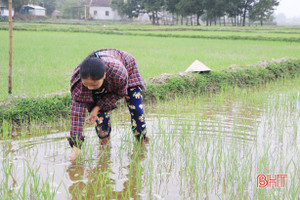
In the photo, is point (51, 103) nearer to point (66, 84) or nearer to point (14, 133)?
point (14, 133)

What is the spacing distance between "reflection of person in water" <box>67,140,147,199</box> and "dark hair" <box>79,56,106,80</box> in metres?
0.60

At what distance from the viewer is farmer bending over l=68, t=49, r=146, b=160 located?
2.02 m

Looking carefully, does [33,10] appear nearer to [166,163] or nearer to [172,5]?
[172,5]

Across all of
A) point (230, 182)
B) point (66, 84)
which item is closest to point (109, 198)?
point (230, 182)

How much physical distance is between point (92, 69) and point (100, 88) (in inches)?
15.8

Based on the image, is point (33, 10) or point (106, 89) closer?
point (106, 89)

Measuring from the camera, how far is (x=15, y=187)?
7.43 feet

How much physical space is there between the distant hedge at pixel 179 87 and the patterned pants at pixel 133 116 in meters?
1.09

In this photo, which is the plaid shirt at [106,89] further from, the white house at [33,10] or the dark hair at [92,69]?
the white house at [33,10]

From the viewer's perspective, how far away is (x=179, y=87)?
5.23m

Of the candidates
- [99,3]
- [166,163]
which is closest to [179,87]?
[166,163]

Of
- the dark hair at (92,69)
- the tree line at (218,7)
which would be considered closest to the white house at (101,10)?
the tree line at (218,7)

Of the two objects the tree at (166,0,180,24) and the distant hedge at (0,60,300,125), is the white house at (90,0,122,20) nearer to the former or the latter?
the tree at (166,0,180,24)

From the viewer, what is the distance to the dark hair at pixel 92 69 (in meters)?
1.98
